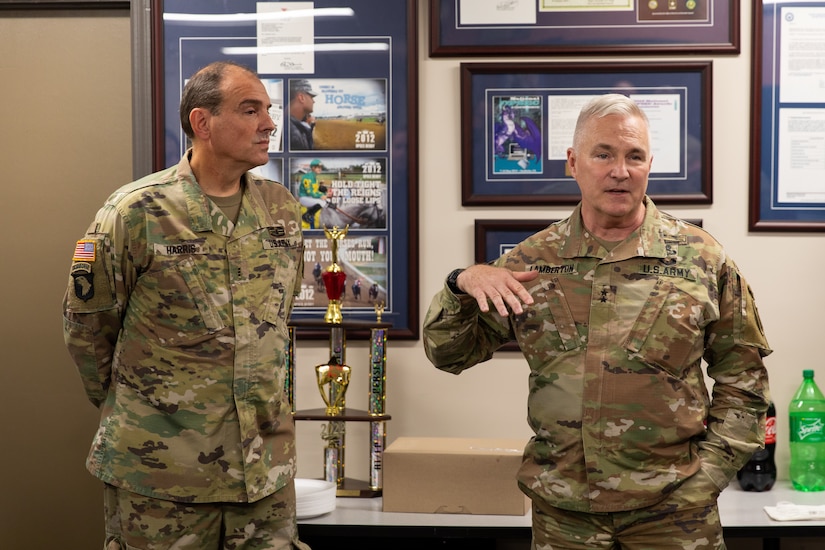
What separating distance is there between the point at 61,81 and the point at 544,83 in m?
1.70

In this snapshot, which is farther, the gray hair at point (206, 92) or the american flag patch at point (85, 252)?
the gray hair at point (206, 92)

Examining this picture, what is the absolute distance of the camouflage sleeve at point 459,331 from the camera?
193cm


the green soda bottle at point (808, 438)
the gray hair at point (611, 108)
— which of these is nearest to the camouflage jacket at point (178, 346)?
the gray hair at point (611, 108)

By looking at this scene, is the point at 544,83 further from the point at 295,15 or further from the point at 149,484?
the point at 149,484

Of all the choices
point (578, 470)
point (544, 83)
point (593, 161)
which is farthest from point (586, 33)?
point (578, 470)

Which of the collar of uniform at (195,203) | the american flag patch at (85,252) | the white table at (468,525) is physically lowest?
the white table at (468,525)

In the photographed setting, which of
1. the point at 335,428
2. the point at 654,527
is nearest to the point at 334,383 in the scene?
the point at 335,428

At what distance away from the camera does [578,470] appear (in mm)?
1857

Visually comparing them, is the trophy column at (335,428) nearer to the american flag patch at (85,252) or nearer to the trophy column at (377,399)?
the trophy column at (377,399)

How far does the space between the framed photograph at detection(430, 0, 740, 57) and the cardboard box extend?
1.30 metres

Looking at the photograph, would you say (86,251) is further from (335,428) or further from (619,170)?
(619,170)

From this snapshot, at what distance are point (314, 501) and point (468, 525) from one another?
0.44m

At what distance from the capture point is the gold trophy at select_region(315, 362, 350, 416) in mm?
2814

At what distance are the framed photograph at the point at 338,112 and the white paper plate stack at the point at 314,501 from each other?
56 cm
